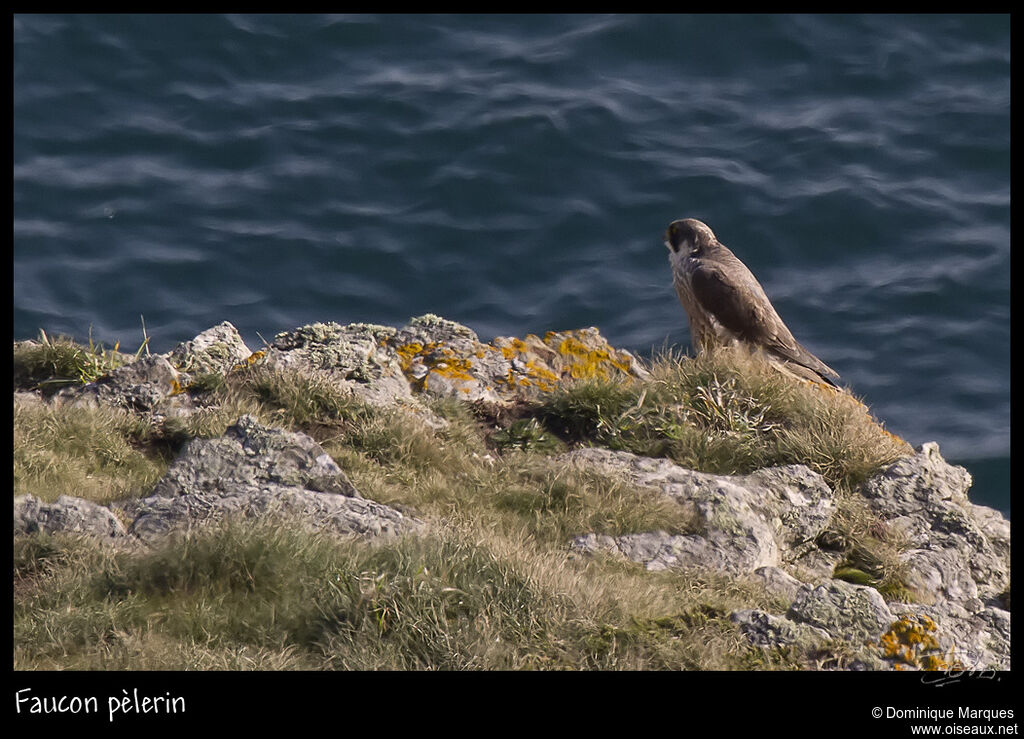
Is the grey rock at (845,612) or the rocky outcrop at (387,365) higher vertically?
the rocky outcrop at (387,365)

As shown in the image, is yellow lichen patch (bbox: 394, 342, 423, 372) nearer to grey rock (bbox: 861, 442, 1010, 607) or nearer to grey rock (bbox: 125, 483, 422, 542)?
grey rock (bbox: 125, 483, 422, 542)

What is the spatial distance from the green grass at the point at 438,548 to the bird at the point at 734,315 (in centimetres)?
161

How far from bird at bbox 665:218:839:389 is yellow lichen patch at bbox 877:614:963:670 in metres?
3.60

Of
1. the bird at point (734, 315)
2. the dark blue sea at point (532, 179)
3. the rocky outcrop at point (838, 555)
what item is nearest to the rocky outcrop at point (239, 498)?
the rocky outcrop at point (838, 555)

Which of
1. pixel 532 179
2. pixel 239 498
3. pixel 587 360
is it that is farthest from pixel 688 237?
pixel 239 498

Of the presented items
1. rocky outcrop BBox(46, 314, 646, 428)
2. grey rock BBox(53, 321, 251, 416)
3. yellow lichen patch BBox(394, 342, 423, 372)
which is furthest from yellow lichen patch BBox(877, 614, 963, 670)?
grey rock BBox(53, 321, 251, 416)

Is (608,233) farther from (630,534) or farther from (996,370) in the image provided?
(630,534)

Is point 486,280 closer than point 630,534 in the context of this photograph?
No

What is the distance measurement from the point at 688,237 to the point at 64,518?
19.9 feet

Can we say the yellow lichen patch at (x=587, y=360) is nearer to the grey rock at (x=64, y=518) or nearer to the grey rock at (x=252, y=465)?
the grey rock at (x=252, y=465)

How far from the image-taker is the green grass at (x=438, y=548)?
4.09 meters

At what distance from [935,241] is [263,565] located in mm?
9983

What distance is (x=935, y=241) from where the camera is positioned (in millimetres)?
12305
